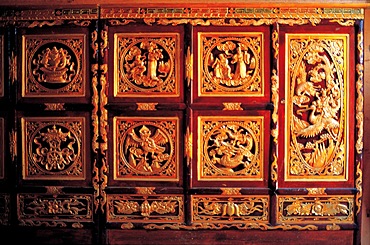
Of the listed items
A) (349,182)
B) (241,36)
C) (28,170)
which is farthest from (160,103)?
(349,182)

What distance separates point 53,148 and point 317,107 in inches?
84.1

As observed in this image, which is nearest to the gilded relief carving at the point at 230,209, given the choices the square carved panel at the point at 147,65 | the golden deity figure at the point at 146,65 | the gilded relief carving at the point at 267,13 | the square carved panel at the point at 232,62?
the square carved panel at the point at 232,62

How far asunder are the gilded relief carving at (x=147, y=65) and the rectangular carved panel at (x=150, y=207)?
2.69 ft

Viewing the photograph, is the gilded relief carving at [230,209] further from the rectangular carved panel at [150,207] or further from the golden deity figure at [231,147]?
the golden deity figure at [231,147]

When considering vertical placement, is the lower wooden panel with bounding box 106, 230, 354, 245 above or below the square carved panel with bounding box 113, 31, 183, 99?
below

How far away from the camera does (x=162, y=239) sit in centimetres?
293

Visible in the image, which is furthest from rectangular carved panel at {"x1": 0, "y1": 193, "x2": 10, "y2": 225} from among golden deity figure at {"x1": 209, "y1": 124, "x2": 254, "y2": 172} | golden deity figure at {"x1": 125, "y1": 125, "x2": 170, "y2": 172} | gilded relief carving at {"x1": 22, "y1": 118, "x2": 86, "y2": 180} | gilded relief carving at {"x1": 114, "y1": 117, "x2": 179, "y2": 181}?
golden deity figure at {"x1": 209, "y1": 124, "x2": 254, "y2": 172}

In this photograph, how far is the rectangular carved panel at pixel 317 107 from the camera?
2.87 meters

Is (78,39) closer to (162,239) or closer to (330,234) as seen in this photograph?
(162,239)

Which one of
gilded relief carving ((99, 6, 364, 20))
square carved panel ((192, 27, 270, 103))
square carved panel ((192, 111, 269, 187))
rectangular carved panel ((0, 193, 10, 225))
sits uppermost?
gilded relief carving ((99, 6, 364, 20))

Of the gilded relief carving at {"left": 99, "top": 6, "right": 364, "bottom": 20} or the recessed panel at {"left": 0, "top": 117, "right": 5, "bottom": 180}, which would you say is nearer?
the gilded relief carving at {"left": 99, "top": 6, "right": 364, "bottom": 20}

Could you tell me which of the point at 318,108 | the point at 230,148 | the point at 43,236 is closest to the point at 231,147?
the point at 230,148

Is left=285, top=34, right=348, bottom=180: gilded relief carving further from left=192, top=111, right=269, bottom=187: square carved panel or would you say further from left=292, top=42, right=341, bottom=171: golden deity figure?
left=192, top=111, right=269, bottom=187: square carved panel

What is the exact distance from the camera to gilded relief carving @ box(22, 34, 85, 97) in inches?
115
